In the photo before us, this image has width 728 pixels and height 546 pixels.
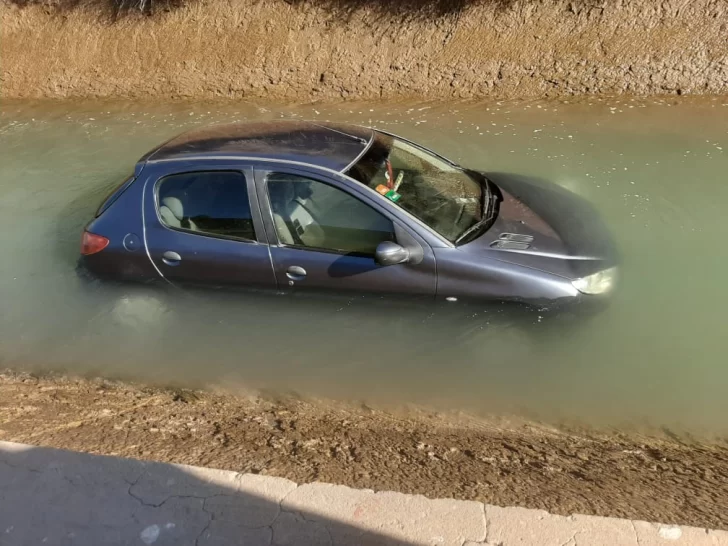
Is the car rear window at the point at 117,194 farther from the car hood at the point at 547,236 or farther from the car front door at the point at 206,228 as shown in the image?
the car hood at the point at 547,236

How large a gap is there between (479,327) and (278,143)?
216 centimetres

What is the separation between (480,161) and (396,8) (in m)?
4.72

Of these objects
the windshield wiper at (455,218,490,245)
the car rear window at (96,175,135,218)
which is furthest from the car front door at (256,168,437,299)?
the car rear window at (96,175,135,218)

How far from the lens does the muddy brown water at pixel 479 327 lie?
4.36m

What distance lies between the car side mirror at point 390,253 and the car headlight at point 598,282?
126 centimetres

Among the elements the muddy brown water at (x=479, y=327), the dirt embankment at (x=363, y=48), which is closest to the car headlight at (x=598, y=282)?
the muddy brown water at (x=479, y=327)

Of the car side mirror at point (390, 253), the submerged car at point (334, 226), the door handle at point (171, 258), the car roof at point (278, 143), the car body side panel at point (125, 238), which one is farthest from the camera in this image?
the car body side panel at point (125, 238)

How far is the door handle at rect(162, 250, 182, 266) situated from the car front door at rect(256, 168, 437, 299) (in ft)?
2.74

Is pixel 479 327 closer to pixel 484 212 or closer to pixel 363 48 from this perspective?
pixel 484 212

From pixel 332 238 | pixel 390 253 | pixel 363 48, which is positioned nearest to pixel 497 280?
pixel 390 253

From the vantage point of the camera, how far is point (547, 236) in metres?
4.69

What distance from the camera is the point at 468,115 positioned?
9.05m

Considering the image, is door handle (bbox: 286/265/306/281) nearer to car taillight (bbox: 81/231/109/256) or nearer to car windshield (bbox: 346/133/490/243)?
car windshield (bbox: 346/133/490/243)

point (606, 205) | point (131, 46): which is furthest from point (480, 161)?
point (131, 46)
